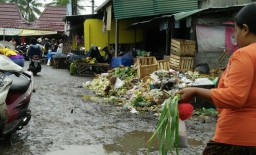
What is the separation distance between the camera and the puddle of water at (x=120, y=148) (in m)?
5.19

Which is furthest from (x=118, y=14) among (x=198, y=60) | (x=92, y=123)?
(x=92, y=123)

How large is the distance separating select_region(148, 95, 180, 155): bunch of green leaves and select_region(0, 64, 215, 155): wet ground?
2715mm

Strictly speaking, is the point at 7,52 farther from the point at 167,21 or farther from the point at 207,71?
the point at 167,21

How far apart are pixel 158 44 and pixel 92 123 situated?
13730mm

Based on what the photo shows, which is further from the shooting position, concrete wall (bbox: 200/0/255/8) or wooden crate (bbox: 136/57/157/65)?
concrete wall (bbox: 200/0/255/8)

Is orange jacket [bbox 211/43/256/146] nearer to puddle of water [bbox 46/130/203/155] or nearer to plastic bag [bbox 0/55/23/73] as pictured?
puddle of water [bbox 46/130/203/155]

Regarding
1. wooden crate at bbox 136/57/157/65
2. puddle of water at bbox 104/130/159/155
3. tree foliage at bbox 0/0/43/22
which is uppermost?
tree foliage at bbox 0/0/43/22

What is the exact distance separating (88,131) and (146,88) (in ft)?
12.4

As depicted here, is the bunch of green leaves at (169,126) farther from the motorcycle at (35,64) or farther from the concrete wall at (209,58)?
the motorcycle at (35,64)

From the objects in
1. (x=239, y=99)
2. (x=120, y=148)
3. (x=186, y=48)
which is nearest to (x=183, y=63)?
(x=186, y=48)

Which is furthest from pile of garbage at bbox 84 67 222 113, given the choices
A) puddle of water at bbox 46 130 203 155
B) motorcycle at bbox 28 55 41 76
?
motorcycle at bbox 28 55 41 76

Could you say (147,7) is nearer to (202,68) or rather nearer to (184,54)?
(184,54)

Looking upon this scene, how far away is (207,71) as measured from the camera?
1174cm

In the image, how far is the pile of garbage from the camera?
8664mm
